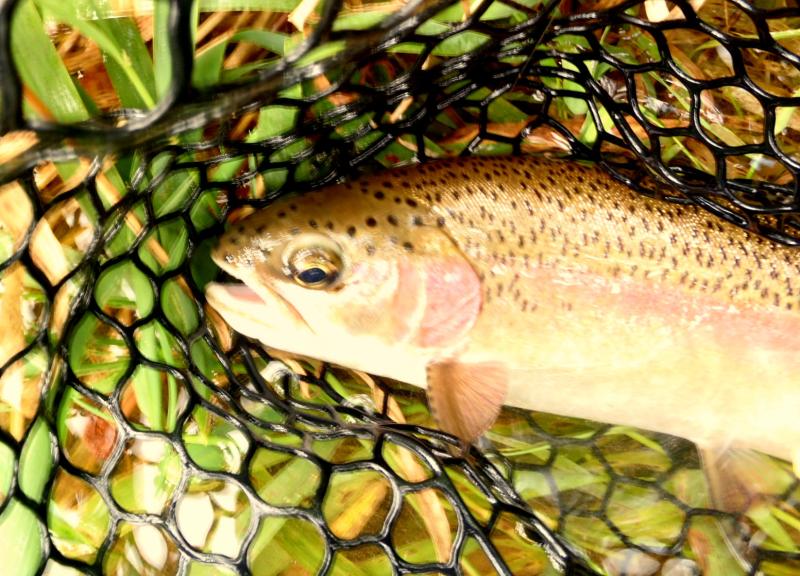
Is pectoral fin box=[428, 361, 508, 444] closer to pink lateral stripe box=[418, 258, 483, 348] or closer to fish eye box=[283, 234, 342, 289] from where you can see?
pink lateral stripe box=[418, 258, 483, 348]

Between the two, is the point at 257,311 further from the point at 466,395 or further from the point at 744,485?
the point at 744,485

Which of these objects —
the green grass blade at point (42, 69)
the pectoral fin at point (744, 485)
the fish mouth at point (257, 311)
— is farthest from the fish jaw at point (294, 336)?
the pectoral fin at point (744, 485)

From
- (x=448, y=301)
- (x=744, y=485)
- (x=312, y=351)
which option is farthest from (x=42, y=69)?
(x=744, y=485)

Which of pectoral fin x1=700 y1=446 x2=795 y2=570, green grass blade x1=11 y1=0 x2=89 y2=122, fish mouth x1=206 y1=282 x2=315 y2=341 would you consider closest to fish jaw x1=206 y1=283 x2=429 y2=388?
fish mouth x1=206 y1=282 x2=315 y2=341

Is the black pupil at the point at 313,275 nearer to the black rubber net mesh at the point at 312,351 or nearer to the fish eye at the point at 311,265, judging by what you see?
the fish eye at the point at 311,265

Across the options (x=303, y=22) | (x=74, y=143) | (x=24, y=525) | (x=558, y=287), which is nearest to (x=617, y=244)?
(x=558, y=287)

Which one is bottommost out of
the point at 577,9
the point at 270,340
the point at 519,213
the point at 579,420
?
the point at 579,420

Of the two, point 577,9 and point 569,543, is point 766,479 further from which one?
point 577,9
